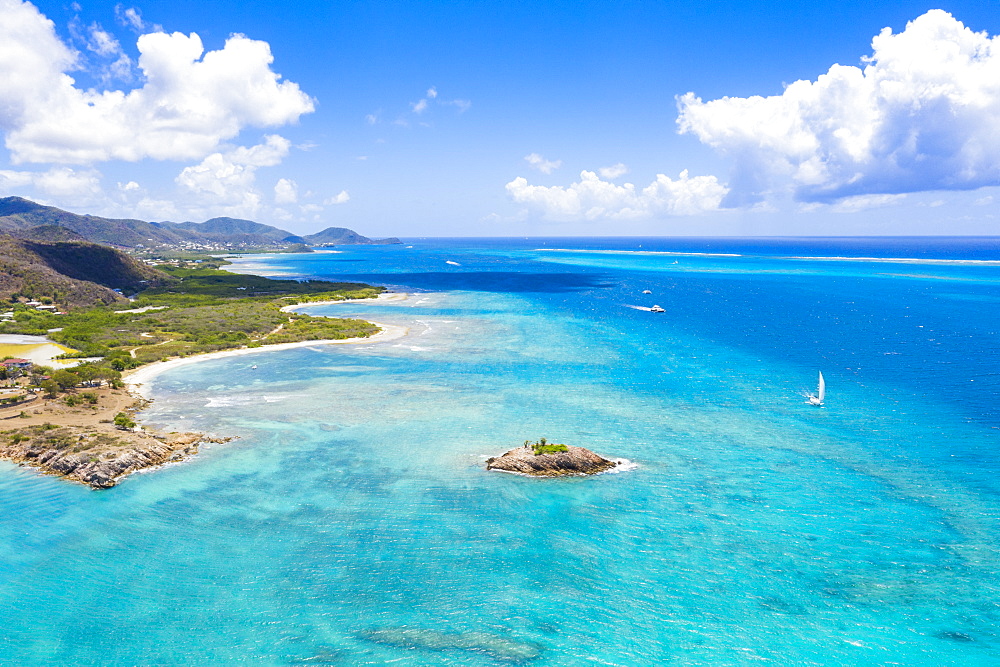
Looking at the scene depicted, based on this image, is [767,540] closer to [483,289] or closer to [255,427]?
[255,427]

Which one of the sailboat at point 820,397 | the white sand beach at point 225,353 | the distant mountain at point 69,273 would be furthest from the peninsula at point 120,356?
the sailboat at point 820,397

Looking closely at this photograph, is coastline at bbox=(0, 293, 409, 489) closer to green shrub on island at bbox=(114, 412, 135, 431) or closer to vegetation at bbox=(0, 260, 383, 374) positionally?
green shrub on island at bbox=(114, 412, 135, 431)

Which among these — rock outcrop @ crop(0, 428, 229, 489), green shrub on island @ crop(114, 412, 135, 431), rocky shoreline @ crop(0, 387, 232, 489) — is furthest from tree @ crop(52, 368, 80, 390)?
green shrub on island @ crop(114, 412, 135, 431)

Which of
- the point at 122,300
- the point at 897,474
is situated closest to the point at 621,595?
the point at 897,474

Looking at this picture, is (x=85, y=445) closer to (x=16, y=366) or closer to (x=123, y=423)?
(x=123, y=423)

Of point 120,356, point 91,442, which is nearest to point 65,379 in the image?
point 120,356
